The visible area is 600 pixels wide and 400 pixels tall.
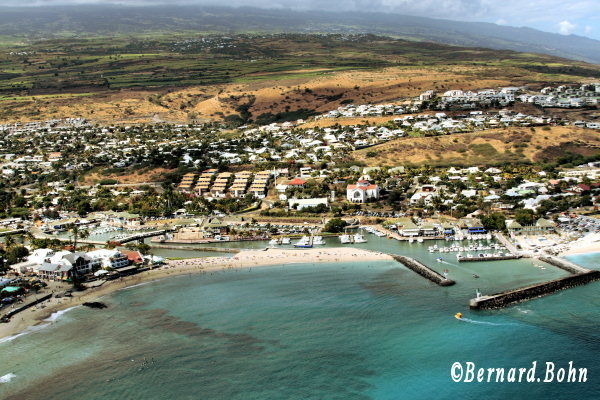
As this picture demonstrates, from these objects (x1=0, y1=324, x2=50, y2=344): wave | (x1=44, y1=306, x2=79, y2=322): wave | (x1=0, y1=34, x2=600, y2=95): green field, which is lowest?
(x1=44, y1=306, x2=79, y2=322): wave

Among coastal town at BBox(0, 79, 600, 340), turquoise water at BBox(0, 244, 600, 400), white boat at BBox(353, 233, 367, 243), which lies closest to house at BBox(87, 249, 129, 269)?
coastal town at BBox(0, 79, 600, 340)

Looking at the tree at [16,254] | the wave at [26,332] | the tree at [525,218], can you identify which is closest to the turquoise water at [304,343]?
the wave at [26,332]

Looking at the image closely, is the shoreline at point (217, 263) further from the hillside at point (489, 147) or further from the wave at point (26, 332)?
the hillside at point (489, 147)

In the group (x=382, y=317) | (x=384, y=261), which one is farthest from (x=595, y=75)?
(x=382, y=317)

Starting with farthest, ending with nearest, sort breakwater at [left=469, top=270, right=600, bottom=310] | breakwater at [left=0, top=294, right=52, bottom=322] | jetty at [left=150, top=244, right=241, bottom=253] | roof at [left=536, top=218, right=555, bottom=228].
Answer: roof at [left=536, top=218, right=555, bottom=228], jetty at [left=150, top=244, right=241, bottom=253], breakwater at [left=0, top=294, right=52, bottom=322], breakwater at [left=469, top=270, right=600, bottom=310]

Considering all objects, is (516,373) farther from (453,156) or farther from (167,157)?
(167,157)

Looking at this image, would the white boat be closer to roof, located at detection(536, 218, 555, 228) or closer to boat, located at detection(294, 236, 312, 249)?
boat, located at detection(294, 236, 312, 249)

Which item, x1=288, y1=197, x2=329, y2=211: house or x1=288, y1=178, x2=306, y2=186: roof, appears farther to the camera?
x1=288, y1=178, x2=306, y2=186: roof
